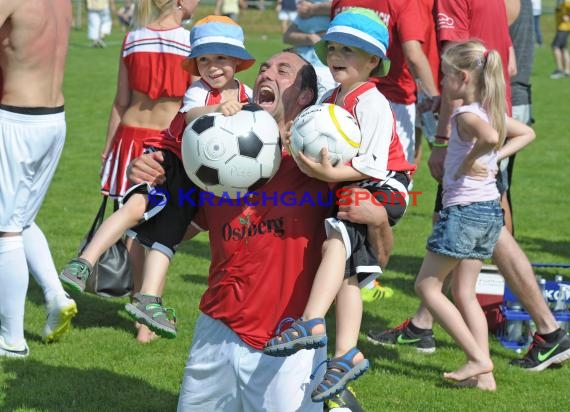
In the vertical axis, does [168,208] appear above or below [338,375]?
above

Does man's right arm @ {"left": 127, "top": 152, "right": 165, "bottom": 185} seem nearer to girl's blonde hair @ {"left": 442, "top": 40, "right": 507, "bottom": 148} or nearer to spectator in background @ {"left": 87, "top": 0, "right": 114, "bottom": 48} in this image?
girl's blonde hair @ {"left": 442, "top": 40, "right": 507, "bottom": 148}

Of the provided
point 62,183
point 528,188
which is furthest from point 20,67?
point 528,188

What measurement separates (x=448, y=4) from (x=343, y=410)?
3.52 meters

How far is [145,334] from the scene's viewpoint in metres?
6.41

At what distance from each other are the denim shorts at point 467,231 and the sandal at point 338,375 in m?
1.79

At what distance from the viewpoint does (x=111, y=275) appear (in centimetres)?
652

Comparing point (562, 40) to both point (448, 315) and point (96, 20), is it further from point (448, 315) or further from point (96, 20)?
point (448, 315)

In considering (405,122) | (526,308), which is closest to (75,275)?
(526,308)

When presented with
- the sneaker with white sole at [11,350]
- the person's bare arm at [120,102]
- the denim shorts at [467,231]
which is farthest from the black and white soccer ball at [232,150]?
the person's bare arm at [120,102]

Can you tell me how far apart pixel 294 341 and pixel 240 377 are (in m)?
0.41

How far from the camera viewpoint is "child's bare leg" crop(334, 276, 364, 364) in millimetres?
4062

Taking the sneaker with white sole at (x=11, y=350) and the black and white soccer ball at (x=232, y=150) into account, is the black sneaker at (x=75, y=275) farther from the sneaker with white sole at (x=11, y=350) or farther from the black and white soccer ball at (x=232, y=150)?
the sneaker with white sole at (x=11, y=350)

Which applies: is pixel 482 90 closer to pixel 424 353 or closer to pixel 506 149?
pixel 506 149

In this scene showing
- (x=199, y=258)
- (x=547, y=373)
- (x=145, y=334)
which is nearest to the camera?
(x=547, y=373)
